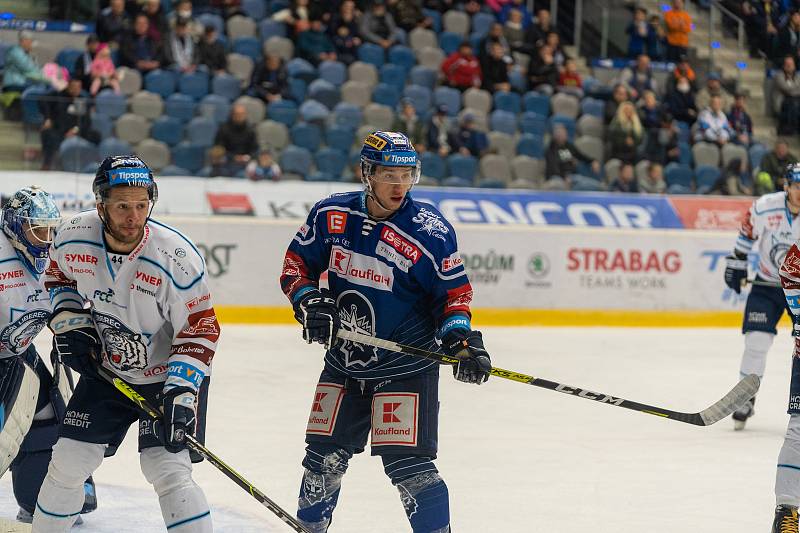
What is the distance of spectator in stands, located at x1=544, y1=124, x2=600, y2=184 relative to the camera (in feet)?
36.1

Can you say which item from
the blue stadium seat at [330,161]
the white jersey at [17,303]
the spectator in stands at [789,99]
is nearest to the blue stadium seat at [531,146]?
the blue stadium seat at [330,161]

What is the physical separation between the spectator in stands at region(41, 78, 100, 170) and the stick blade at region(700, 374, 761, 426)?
6.45 m

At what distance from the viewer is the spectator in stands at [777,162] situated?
11484mm

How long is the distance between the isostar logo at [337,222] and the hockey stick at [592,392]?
0.32m

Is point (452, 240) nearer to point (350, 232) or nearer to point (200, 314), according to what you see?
point (350, 232)

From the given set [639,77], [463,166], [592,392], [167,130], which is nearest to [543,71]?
[639,77]

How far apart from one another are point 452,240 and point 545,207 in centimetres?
730

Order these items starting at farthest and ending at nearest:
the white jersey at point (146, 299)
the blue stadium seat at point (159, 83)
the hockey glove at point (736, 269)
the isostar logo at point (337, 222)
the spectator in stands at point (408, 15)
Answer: the spectator in stands at point (408, 15), the blue stadium seat at point (159, 83), the hockey glove at point (736, 269), the isostar logo at point (337, 222), the white jersey at point (146, 299)

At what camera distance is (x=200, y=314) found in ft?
11.2

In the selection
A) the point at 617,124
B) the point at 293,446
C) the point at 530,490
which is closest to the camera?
the point at 530,490

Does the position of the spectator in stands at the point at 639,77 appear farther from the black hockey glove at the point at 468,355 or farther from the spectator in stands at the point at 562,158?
the black hockey glove at the point at 468,355

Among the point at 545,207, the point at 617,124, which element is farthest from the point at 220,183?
the point at 617,124

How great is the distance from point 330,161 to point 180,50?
2.14 m

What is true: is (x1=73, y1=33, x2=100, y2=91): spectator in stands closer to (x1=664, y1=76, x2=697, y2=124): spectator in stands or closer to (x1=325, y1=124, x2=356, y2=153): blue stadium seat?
(x1=325, y1=124, x2=356, y2=153): blue stadium seat
